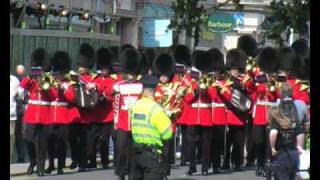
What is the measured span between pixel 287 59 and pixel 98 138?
145 inches

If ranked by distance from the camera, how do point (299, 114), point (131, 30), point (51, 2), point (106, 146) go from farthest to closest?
point (131, 30), point (51, 2), point (106, 146), point (299, 114)

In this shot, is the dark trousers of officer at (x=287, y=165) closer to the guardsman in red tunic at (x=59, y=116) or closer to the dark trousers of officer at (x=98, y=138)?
the guardsman in red tunic at (x=59, y=116)

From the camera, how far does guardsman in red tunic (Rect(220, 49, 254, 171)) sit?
1470 centimetres

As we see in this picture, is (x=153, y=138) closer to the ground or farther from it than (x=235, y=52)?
closer to the ground

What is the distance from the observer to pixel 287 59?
47.2ft

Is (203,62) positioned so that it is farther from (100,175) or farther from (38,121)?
(38,121)

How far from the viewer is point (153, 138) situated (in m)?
9.56

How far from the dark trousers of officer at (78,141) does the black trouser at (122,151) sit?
213 cm

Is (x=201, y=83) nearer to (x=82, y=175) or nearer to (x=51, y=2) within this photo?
(x=82, y=175)

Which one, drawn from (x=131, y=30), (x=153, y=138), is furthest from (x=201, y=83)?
(x=131, y=30)

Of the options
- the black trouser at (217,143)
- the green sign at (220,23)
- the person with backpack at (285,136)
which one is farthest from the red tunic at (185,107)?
the green sign at (220,23)

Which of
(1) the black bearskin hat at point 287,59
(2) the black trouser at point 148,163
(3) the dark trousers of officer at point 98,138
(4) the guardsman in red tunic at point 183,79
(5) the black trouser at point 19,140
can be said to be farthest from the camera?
(5) the black trouser at point 19,140

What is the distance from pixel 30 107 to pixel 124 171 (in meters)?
2.31

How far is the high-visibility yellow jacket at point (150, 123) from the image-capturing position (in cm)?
942
